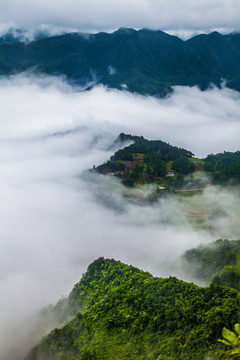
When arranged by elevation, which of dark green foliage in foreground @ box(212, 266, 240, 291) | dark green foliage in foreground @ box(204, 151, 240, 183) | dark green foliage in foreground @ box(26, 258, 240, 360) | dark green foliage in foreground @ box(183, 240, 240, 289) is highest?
dark green foliage in foreground @ box(204, 151, 240, 183)

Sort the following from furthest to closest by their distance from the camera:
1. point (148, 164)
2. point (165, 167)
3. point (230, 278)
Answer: point (148, 164) → point (165, 167) → point (230, 278)

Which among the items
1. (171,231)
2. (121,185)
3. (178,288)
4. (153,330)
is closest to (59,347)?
(153,330)

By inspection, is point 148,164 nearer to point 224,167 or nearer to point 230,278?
point 224,167

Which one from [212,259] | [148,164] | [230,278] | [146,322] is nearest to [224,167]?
[148,164]

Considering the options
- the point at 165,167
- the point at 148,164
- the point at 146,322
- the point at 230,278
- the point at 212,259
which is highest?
the point at 148,164

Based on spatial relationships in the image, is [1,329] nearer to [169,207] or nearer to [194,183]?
[169,207]

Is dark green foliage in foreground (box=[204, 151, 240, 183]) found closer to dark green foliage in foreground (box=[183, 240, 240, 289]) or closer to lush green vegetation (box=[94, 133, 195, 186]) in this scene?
lush green vegetation (box=[94, 133, 195, 186])

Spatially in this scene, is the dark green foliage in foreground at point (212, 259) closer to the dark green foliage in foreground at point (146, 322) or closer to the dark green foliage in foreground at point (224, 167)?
the dark green foliage in foreground at point (146, 322)

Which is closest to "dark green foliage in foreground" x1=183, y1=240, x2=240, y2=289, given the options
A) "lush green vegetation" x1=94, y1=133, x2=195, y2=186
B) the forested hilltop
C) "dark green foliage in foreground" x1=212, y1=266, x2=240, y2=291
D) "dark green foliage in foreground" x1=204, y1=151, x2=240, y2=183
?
"dark green foliage in foreground" x1=212, y1=266, x2=240, y2=291
